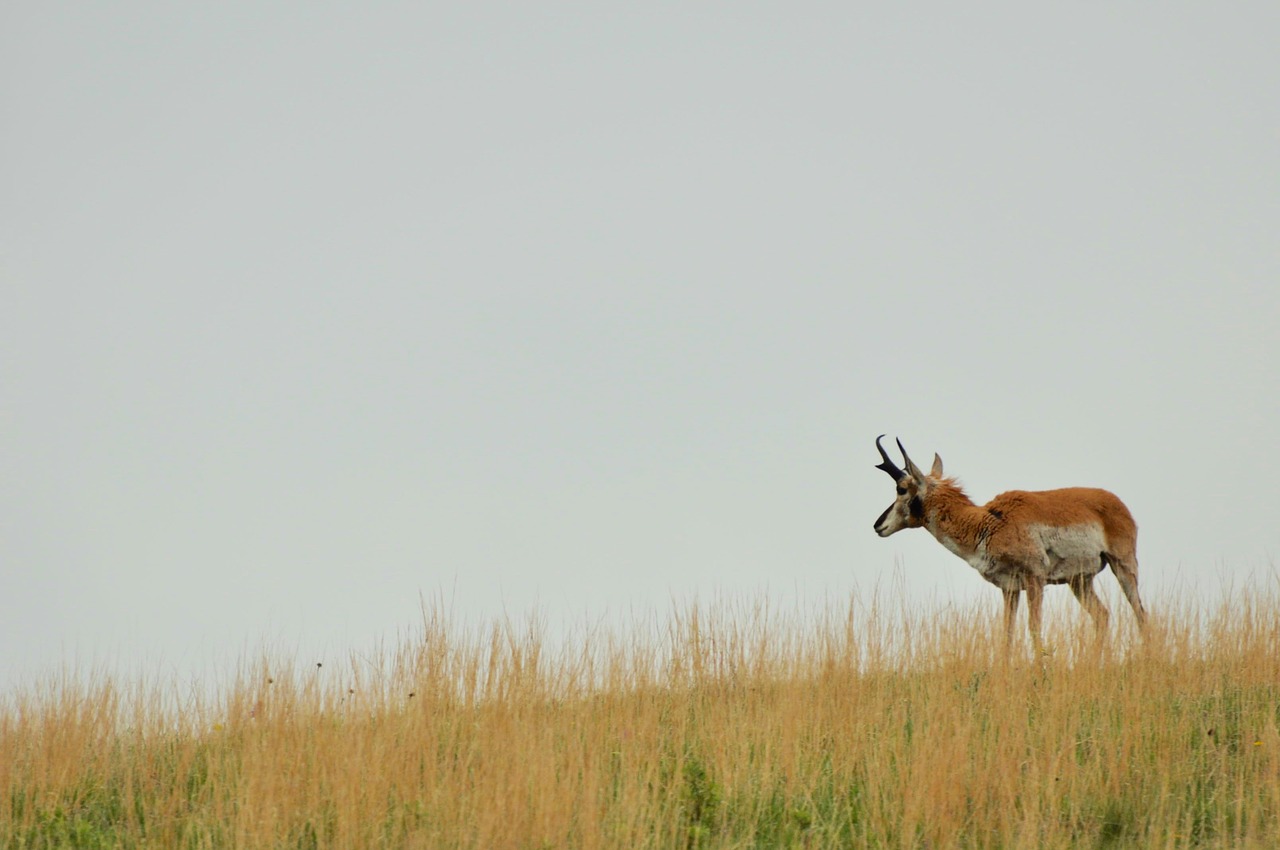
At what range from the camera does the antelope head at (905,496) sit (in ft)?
50.1

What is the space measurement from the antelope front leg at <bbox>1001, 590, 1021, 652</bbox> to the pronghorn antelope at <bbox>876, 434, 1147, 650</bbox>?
12 millimetres

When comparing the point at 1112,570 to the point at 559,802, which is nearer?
the point at 559,802

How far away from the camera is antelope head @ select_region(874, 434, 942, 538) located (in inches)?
601

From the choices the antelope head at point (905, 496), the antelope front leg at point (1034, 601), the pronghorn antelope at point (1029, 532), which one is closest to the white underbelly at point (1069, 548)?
the pronghorn antelope at point (1029, 532)

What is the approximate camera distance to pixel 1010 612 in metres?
14.1

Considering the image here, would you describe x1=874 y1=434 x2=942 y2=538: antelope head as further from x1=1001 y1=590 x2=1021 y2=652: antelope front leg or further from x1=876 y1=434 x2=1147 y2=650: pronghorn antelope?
x1=1001 y1=590 x2=1021 y2=652: antelope front leg

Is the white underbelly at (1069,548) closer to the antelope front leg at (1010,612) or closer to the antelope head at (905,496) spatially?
the antelope front leg at (1010,612)

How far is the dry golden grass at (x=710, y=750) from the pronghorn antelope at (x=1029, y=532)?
1368 millimetres

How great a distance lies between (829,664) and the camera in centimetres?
1201

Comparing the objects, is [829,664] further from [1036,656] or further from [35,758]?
[35,758]

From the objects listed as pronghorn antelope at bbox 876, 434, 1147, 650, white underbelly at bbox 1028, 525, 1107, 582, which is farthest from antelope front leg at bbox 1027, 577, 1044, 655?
white underbelly at bbox 1028, 525, 1107, 582

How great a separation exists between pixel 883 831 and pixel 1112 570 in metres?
8.20

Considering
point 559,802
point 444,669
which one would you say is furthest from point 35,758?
point 559,802

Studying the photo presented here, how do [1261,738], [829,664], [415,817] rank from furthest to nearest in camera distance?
[829,664] → [1261,738] → [415,817]
